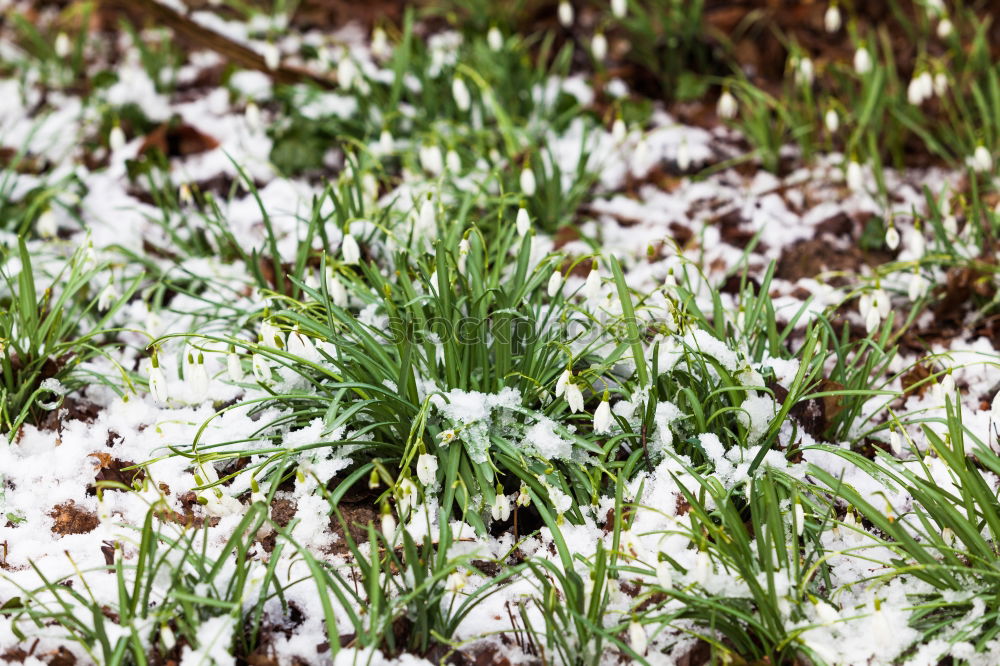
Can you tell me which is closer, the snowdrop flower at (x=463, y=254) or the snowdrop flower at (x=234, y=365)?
the snowdrop flower at (x=234, y=365)

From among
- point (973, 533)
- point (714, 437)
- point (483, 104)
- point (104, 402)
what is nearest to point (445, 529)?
point (714, 437)

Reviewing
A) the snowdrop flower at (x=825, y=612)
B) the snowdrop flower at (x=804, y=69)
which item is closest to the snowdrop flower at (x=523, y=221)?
the snowdrop flower at (x=825, y=612)

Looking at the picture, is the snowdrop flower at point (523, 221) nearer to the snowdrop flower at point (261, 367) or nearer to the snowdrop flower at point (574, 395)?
the snowdrop flower at point (574, 395)

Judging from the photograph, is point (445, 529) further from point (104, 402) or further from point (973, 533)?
point (104, 402)

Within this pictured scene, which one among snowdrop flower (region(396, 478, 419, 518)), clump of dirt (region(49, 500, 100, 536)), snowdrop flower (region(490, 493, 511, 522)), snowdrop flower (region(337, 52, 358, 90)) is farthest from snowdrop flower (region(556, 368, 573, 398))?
snowdrop flower (region(337, 52, 358, 90))

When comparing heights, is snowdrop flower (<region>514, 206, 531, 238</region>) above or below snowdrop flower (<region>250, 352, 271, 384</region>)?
above

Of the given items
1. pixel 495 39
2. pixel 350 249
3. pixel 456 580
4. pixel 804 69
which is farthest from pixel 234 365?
pixel 804 69

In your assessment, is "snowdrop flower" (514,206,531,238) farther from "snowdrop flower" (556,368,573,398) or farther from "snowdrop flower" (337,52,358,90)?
"snowdrop flower" (337,52,358,90)
